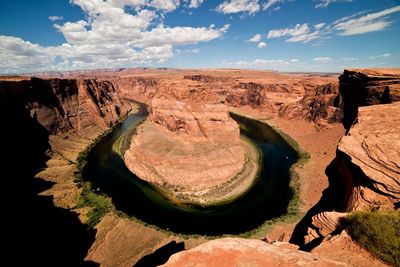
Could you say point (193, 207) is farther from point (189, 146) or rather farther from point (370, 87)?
point (370, 87)

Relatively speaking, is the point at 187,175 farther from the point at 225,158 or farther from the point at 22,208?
the point at 22,208

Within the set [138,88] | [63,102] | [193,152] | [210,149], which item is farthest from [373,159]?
[138,88]

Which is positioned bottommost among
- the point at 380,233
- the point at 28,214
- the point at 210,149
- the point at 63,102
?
the point at 28,214

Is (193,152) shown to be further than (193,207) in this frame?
Yes

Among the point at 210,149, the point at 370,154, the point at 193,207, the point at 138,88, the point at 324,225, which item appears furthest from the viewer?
the point at 138,88

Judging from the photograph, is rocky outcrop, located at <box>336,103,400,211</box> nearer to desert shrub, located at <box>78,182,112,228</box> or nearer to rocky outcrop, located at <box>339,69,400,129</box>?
rocky outcrop, located at <box>339,69,400,129</box>

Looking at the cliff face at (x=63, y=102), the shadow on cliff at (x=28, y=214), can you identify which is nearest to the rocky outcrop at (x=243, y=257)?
the shadow on cliff at (x=28, y=214)

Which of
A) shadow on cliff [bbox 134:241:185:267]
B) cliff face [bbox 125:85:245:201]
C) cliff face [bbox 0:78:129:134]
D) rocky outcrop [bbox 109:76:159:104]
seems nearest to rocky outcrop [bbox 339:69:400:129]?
cliff face [bbox 125:85:245:201]

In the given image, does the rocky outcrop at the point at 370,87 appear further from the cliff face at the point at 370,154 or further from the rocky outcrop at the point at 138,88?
the rocky outcrop at the point at 138,88
